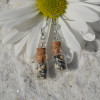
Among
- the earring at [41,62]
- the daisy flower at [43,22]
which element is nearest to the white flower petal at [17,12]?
the daisy flower at [43,22]

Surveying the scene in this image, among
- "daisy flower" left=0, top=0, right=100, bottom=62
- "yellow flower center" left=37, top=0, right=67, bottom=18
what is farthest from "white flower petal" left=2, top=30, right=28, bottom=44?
"yellow flower center" left=37, top=0, right=67, bottom=18

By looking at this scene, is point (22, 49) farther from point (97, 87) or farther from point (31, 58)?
point (97, 87)

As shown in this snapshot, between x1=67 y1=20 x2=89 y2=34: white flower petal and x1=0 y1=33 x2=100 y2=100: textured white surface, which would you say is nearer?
x1=67 y1=20 x2=89 y2=34: white flower petal

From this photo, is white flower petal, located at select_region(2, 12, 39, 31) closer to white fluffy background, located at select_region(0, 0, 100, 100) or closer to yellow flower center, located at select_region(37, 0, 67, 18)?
yellow flower center, located at select_region(37, 0, 67, 18)

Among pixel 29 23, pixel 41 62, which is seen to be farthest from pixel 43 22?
pixel 41 62

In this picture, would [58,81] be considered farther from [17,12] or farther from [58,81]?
[17,12]

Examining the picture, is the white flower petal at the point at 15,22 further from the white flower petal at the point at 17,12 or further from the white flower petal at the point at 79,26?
the white flower petal at the point at 79,26

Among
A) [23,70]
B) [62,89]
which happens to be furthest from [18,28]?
[62,89]

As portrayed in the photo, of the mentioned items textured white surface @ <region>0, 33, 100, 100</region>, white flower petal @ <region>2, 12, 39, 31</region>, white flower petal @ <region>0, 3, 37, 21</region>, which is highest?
white flower petal @ <region>0, 3, 37, 21</region>
